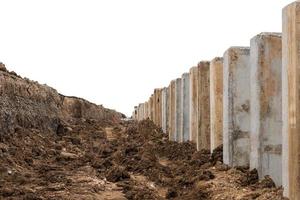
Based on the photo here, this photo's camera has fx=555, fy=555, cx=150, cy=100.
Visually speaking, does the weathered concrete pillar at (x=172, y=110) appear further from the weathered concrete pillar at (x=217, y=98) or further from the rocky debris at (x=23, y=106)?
the weathered concrete pillar at (x=217, y=98)

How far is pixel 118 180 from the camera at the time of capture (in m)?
8.79

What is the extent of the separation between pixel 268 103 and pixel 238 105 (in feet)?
4.61

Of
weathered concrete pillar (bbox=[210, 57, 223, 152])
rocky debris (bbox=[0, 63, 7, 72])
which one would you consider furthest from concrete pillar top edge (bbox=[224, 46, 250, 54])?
rocky debris (bbox=[0, 63, 7, 72])

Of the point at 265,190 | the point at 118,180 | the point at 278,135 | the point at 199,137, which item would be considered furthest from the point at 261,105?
the point at 199,137

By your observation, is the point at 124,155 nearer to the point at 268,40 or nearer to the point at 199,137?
the point at 199,137

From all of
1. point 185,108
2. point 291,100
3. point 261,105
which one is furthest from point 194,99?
point 291,100

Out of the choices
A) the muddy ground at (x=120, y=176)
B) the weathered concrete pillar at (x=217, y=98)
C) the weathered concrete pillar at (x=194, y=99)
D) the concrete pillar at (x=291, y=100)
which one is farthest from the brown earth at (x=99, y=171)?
the concrete pillar at (x=291, y=100)

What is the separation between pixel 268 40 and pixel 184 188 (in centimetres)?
249

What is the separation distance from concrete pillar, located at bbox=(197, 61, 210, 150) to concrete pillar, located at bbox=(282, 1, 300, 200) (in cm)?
519

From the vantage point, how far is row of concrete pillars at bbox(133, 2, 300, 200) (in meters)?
5.21

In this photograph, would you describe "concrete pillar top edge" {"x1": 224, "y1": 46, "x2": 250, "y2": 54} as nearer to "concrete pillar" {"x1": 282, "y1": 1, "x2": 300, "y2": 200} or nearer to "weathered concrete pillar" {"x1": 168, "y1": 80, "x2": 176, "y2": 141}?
"concrete pillar" {"x1": 282, "y1": 1, "x2": 300, "y2": 200}

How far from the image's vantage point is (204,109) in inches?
421

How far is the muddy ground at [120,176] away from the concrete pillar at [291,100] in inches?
20.0

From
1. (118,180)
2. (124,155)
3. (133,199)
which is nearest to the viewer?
(133,199)
